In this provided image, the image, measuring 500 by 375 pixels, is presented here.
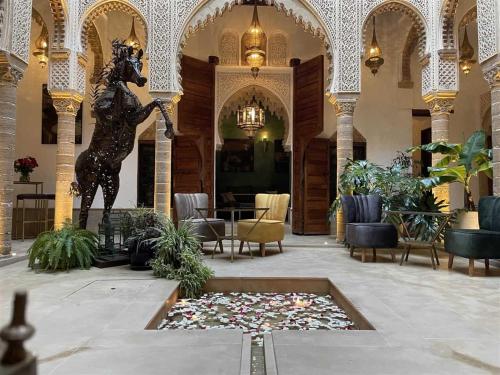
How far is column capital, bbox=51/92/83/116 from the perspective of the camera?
7418 mm

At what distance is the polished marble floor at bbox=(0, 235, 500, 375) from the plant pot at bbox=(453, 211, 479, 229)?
68.6 inches

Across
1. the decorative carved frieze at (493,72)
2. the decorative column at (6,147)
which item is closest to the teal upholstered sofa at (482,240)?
the decorative carved frieze at (493,72)

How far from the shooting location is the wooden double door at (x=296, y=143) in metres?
10.0

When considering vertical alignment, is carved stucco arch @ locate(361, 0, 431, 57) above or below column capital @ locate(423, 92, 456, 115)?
above

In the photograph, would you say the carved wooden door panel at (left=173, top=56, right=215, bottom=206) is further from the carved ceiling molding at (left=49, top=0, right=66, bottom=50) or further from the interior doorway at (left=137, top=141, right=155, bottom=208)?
the carved ceiling molding at (left=49, top=0, right=66, bottom=50)

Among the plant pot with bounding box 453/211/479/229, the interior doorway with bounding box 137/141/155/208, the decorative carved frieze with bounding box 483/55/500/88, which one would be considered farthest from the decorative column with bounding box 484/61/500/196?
the interior doorway with bounding box 137/141/155/208

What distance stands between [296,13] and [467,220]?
17.3 ft

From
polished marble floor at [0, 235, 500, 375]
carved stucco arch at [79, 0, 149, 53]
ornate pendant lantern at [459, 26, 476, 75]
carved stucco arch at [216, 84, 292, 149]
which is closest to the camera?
polished marble floor at [0, 235, 500, 375]

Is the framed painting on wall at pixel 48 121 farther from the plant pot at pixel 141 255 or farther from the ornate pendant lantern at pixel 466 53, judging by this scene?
the ornate pendant lantern at pixel 466 53

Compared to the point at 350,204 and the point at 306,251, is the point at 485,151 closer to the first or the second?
the point at 350,204

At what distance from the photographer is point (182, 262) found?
443 centimetres

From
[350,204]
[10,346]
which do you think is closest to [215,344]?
[10,346]

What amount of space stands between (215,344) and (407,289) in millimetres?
2578

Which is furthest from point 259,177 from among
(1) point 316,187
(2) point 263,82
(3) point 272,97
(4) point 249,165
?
(1) point 316,187
